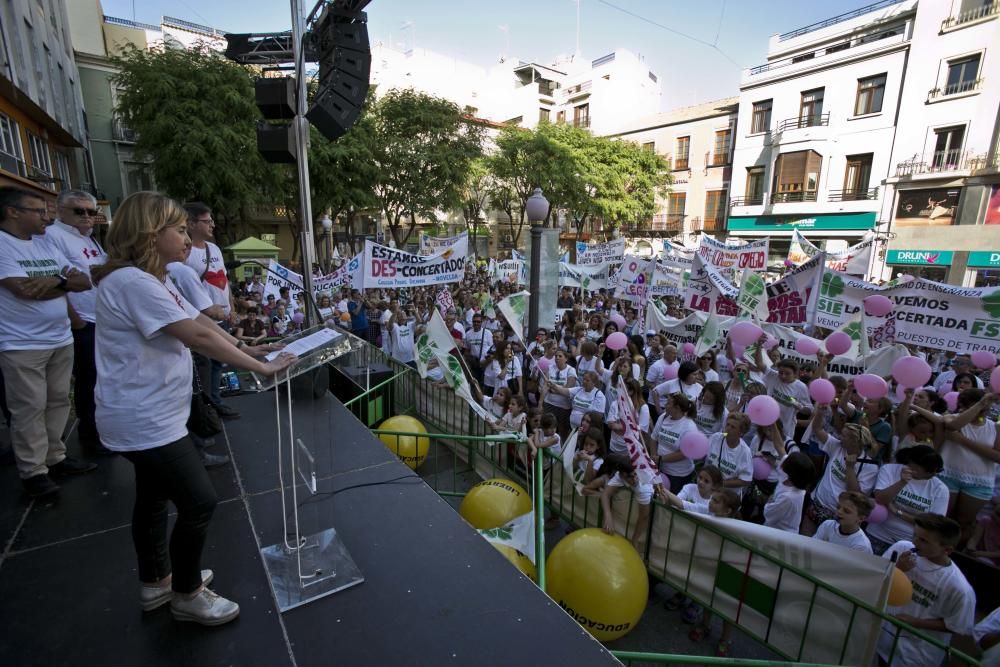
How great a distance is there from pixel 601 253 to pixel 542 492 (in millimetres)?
10585

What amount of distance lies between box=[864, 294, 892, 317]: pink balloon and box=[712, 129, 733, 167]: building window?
29978mm

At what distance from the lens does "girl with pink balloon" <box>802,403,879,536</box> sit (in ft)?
14.2

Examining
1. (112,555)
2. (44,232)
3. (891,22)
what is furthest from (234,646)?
(891,22)

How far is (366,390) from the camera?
6734mm

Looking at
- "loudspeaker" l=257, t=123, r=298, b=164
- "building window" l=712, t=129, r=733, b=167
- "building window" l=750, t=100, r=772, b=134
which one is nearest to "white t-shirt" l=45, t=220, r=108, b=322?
"loudspeaker" l=257, t=123, r=298, b=164

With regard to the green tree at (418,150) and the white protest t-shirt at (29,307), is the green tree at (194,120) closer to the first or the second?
the green tree at (418,150)

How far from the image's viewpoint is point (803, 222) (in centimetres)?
2822

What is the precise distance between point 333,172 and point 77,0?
73.9 feet

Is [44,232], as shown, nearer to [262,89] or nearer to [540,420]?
[262,89]

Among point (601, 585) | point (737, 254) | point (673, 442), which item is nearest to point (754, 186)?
point (737, 254)

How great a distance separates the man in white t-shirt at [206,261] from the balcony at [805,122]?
3287 centimetres

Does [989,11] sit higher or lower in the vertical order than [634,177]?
higher

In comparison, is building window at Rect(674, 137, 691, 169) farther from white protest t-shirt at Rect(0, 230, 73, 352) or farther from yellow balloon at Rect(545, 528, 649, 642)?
white protest t-shirt at Rect(0, 230, 73, 352)

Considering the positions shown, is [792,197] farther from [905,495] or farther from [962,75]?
[905,495]
